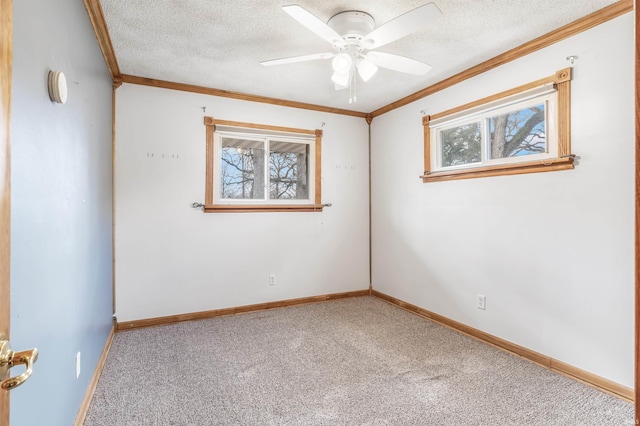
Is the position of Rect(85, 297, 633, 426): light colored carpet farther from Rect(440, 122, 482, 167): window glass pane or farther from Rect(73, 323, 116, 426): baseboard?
Rect(440, 122, 482, 167): window glass pane

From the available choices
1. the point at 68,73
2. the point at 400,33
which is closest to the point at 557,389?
the point at 400,33

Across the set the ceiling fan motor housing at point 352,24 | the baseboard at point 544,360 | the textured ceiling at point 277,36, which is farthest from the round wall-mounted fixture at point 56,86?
the baseboard at point 544,360

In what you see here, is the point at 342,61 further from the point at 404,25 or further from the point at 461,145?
the point at 461,145

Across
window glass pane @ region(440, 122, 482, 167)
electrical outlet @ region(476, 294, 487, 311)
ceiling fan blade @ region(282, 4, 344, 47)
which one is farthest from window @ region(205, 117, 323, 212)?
electrical outlet @ region(476, 294, 487, 311)

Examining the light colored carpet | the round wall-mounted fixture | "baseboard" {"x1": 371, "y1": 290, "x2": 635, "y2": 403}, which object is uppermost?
the round wall-mounted fixture

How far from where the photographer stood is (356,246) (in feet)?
14.2

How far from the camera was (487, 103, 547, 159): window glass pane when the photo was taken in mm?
2531

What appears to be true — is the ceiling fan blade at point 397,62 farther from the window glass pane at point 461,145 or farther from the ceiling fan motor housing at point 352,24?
the window glass pane at point 461,145

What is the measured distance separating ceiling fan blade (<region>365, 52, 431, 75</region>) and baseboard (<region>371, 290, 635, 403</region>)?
2.25 meters

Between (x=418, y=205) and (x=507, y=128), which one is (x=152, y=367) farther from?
(x=507, y=128)

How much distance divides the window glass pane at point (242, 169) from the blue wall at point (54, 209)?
1420 millimetres

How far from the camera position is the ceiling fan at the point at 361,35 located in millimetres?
1773

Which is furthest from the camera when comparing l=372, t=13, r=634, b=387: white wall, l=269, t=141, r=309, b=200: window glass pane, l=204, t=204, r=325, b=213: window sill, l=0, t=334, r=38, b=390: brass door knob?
l=269, t=141, r=309, b=200: window glass pane

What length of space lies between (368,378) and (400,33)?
221 centimetres
